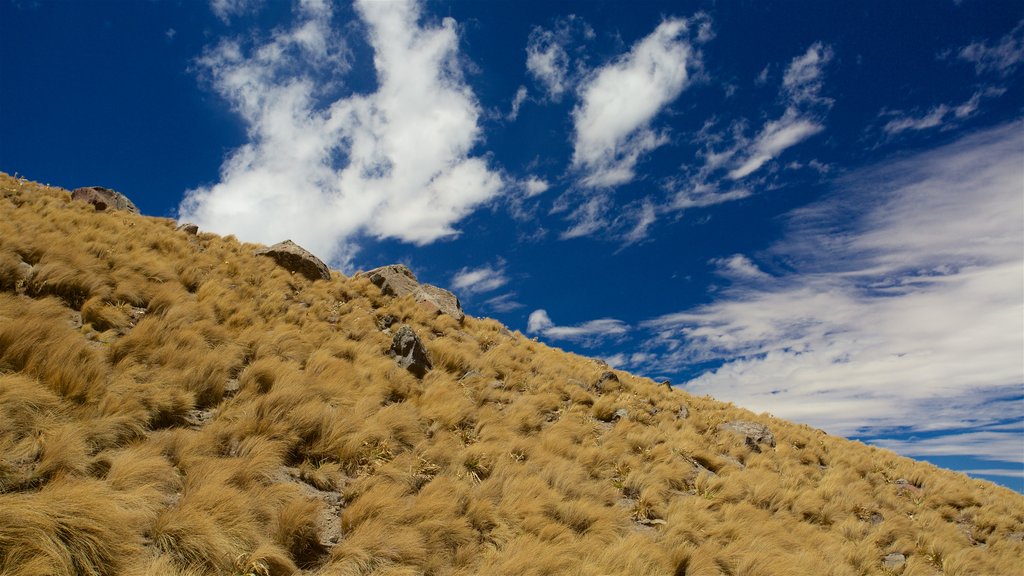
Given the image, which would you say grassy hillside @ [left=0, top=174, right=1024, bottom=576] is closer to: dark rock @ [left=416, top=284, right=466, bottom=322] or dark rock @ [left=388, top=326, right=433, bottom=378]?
dark rock @ [left=388, top=326, right=433, bottom=378]

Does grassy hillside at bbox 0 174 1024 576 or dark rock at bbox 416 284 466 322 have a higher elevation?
dark rock at bbox 416 284 466 322

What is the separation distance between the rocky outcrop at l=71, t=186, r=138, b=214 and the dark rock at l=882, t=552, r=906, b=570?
24.4 m

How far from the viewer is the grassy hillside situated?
4.41 m

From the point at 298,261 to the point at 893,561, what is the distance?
720 inches

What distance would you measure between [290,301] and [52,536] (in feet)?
33.9

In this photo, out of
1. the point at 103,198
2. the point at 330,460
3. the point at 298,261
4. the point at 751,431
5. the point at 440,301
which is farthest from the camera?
the point at 440,301

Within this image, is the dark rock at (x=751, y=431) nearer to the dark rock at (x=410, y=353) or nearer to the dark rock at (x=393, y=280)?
the dark rock at (x=410, y=353)

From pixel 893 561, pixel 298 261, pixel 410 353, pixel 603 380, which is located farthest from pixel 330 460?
pixel 298 261

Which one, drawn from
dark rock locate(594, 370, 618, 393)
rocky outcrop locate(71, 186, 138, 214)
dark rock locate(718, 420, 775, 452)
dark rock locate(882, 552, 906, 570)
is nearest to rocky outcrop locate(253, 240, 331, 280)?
rocky outcrop locate(71, 186, 138, 214)

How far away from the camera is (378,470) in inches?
256

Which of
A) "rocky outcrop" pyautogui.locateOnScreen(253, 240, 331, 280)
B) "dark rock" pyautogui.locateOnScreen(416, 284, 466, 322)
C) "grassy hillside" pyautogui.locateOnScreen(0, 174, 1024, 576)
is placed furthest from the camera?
"dark rock" pyautogui.locateOnScreen(416, 284, 466, 322)

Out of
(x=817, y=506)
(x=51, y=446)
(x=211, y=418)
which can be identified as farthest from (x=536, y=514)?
(x=817, y=506)

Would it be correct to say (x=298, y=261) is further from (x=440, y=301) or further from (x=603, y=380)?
Answer: (x=603, y=380)

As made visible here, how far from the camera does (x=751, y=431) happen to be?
15.6 m
